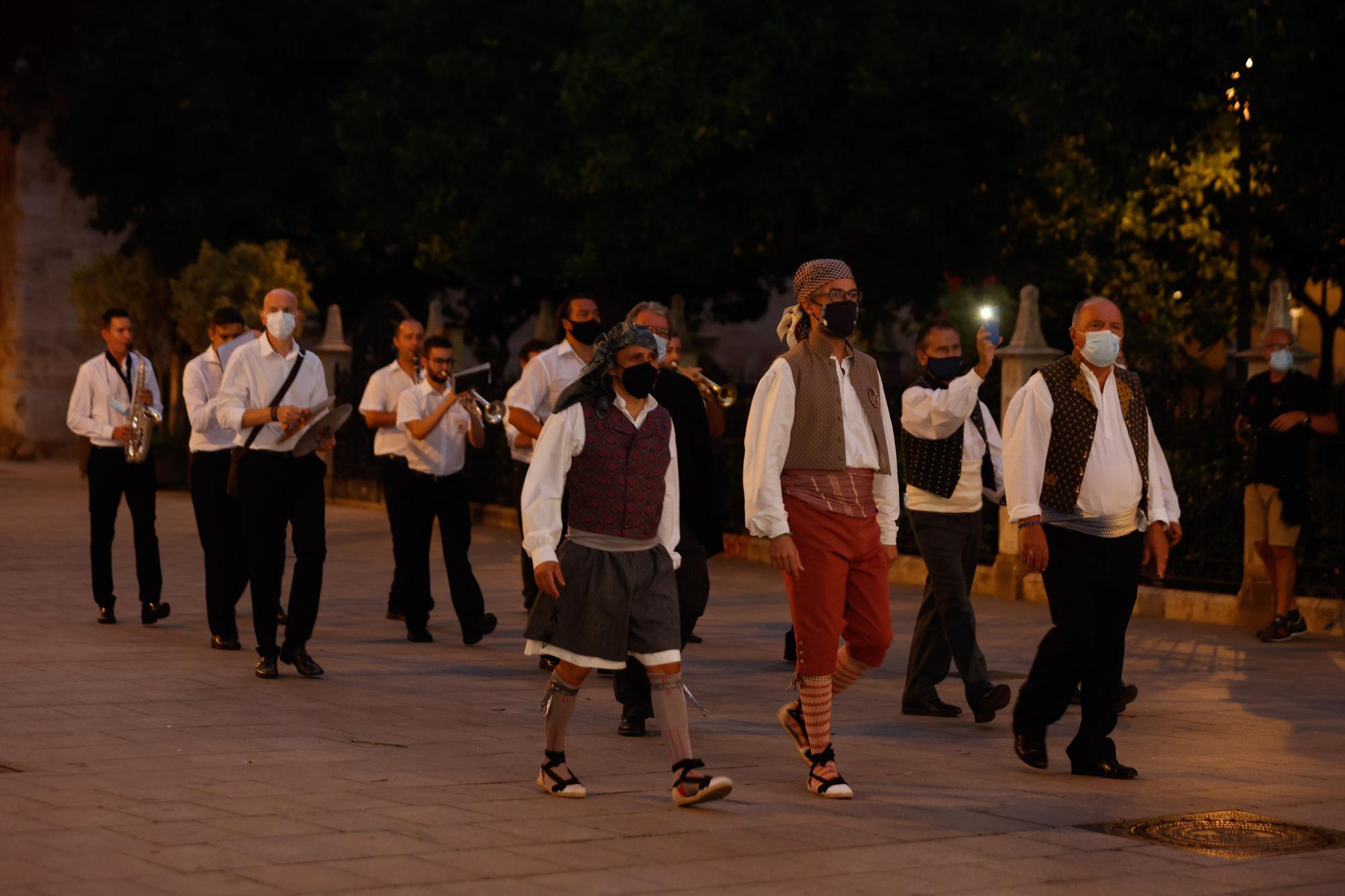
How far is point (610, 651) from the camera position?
7352mm

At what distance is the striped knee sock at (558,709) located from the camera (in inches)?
291

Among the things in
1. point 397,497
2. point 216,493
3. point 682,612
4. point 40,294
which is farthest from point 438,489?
point 40,294

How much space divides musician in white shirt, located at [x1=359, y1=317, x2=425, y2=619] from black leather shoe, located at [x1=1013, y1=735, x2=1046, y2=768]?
5.36m

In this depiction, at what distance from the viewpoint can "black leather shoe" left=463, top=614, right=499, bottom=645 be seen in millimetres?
12320

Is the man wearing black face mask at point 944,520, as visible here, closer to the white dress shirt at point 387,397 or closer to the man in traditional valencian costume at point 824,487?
the man in traditional valencian costume at point 824,487

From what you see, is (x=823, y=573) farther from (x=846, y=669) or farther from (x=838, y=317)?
(x=838, y=317)

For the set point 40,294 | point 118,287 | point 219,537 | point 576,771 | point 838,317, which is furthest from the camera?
point 40,294

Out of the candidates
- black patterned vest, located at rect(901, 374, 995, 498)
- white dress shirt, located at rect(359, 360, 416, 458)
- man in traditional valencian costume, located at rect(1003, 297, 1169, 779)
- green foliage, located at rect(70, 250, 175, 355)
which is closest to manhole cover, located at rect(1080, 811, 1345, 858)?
man in traditional valencian costume, located at rect(1003, 297, 1169, 779)

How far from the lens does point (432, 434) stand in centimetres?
1266

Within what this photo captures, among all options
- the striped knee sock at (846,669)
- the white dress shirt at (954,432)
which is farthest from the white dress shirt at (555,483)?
the white dress shirt at (954,432)

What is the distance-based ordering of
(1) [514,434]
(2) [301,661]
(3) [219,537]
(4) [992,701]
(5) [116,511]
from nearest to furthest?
(4) [992,701], (2) [301,661], (3) [219,537], (1) [514,434], (5) [116,511]

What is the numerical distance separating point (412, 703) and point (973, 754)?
8.99 feet

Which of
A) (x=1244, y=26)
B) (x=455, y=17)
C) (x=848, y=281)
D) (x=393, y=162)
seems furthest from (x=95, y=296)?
(x=848, y=281)

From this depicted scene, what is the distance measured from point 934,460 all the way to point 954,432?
0.20 m
